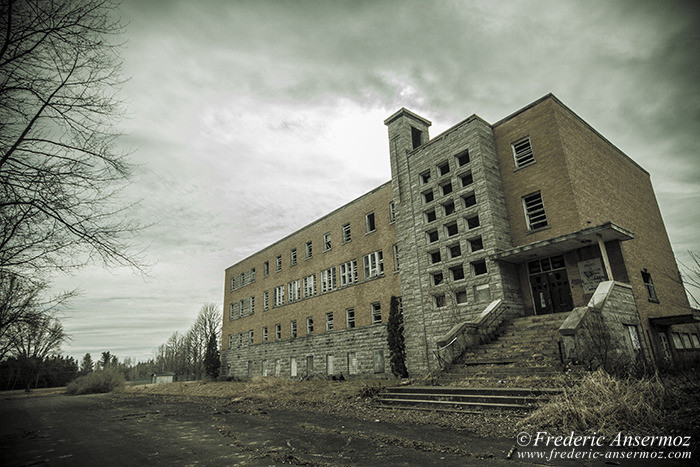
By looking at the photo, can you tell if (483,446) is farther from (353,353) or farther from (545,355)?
(353,353)

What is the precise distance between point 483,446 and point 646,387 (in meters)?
3.82

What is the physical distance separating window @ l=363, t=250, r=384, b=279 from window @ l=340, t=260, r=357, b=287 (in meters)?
1.23

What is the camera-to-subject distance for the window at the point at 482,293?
56.1 feet

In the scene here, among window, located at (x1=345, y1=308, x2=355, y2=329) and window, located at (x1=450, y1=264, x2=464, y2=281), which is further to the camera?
window, located at (x1=345, y1=308, x2=355, y2=329)

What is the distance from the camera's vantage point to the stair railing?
1419 cm

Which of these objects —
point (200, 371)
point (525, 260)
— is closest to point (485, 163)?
point (525, 260)

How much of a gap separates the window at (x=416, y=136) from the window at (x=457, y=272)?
981 centimetres

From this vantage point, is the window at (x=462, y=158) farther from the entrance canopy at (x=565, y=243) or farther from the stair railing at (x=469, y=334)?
the stair railing at (x=469, y=334)

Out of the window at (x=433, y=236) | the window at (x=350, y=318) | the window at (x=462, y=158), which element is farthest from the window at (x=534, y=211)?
the window at (x=350, y=318)

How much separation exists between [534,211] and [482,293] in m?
4.88

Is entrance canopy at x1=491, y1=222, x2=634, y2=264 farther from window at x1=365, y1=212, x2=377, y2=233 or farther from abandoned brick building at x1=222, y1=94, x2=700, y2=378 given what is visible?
window at x1=365, y1=212, x2=377, y2=233

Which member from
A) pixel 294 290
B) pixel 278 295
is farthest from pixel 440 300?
pixel 278 295

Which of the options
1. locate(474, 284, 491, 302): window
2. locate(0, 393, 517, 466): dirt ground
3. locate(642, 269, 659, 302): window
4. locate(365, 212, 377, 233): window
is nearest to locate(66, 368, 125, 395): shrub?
locate(0, 393, 517, 466): dirt ground

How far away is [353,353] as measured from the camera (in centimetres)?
2458
